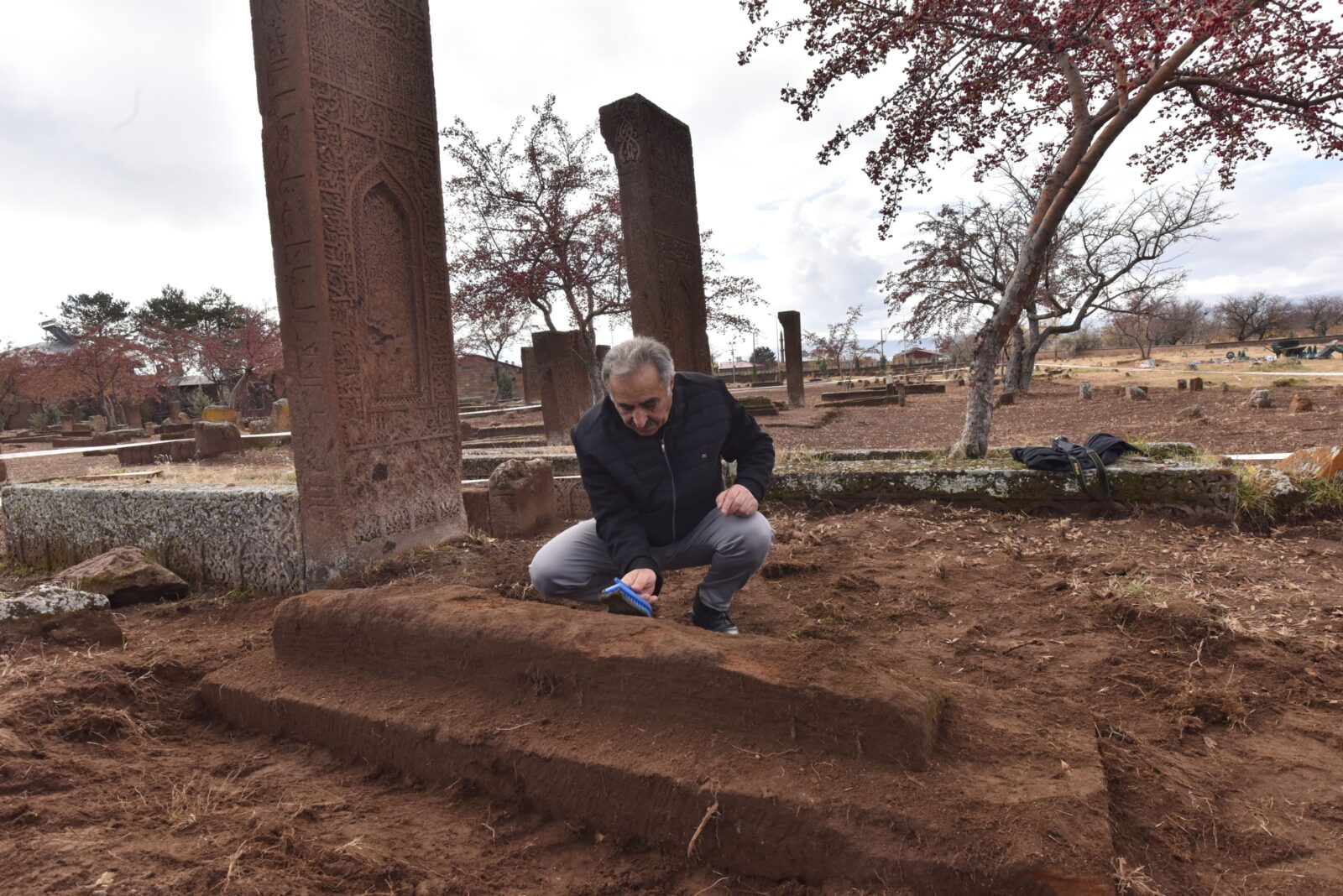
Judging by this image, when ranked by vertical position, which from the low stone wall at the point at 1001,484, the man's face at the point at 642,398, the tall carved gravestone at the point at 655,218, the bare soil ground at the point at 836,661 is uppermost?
the tall carved gravestone at the point at 655,218

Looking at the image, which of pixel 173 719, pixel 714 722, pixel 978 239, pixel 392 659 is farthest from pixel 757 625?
pixel 978 239

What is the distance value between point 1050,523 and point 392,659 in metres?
3.61

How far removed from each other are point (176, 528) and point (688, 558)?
3.25 metres

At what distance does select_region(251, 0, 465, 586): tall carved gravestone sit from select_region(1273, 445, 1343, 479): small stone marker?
16.6 ft

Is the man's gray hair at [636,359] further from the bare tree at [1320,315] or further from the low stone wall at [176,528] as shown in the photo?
the bare tree at [1320,315]

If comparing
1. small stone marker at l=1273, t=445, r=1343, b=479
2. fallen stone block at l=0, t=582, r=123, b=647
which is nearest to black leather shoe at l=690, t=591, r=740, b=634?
fallen stone block at l=0, t=582, r=123, b=647

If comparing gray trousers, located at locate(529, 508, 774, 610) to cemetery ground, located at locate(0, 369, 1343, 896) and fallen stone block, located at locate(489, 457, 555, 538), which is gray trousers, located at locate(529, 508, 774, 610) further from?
fallen stone block, located at locate(489, 457, 555, 538)

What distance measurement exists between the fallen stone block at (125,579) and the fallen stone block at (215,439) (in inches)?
399

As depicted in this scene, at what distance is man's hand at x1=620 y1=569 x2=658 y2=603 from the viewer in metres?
2.29

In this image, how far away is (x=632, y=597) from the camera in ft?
7.24

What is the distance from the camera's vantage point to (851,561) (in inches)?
142

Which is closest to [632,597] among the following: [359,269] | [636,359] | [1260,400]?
[636,359]

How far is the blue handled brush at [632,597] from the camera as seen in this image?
86.3 inches

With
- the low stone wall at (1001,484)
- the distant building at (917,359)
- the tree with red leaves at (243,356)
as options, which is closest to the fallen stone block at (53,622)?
the low stone wall at (1001,484)
